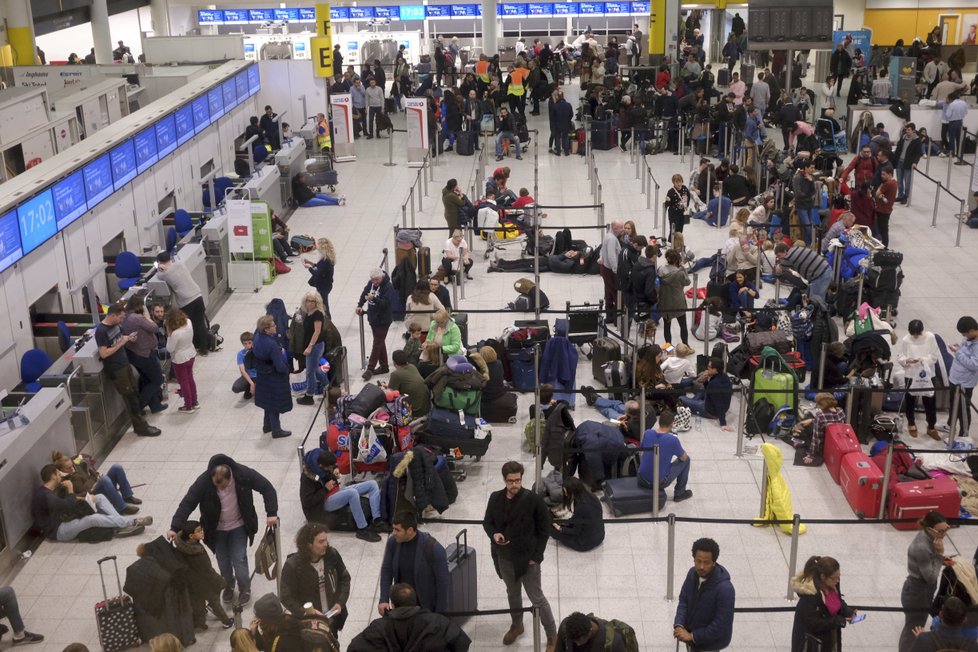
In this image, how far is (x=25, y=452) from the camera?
32.9 ft

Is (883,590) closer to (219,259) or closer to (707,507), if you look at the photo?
(707,507)

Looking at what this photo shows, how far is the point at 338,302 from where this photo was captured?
1628cm

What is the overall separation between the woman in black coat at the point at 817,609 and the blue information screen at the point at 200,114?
52.5ft

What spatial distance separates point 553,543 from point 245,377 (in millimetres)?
4501

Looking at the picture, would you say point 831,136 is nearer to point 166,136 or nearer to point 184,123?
point 184,123

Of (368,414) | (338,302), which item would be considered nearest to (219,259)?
(338,302)

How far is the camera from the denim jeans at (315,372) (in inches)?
507

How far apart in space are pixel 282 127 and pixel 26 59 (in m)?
11.1

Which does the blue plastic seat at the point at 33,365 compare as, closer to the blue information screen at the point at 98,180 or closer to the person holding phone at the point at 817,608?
the blue information screen at the point at 98,180

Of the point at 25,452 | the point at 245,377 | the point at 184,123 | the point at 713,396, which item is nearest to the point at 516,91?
the point at 184,123

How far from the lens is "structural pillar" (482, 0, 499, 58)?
122 ft

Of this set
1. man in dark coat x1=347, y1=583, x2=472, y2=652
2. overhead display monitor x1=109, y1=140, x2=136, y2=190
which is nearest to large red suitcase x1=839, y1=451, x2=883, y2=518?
man in dark coat x1=347, y1=583, x2=472, y2=652

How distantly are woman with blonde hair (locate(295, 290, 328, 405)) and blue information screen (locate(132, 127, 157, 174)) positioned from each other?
240 inches

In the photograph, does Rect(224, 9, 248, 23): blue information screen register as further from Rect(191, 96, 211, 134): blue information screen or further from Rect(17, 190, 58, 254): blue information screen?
Rect(17, 190, 58, 254): blue information screen
